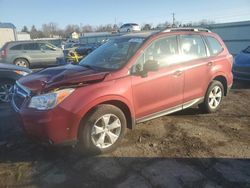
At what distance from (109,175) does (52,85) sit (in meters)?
1.46

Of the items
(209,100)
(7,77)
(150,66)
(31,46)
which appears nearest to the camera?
(150,66)

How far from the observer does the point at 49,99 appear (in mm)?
4098

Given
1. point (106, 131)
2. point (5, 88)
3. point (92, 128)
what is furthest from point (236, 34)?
point (92, 128)

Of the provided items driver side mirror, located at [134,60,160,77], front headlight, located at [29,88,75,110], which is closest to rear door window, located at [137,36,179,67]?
driver side mirror, located at [134,60,160,77]

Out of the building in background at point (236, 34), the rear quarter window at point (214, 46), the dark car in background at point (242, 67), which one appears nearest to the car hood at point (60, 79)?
the rear quarter window at point (214, 46)

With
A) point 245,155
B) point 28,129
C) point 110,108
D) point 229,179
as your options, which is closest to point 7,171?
point 28,129

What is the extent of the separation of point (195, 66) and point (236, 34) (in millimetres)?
14165

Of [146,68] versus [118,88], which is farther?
[146,68]

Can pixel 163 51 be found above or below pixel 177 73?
Result: above

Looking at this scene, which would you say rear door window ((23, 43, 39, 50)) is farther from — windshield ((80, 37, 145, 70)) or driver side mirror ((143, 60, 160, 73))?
driver side mirror ((143, 60, 160, 73))

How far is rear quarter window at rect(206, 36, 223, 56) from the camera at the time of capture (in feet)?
20.7

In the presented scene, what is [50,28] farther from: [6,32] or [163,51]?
[163,51]

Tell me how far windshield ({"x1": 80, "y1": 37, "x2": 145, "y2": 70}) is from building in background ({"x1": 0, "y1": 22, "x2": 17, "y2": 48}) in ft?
111

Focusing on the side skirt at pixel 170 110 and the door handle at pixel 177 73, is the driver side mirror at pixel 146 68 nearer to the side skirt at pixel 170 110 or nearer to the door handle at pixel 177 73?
the door handle at pixel 177 73
